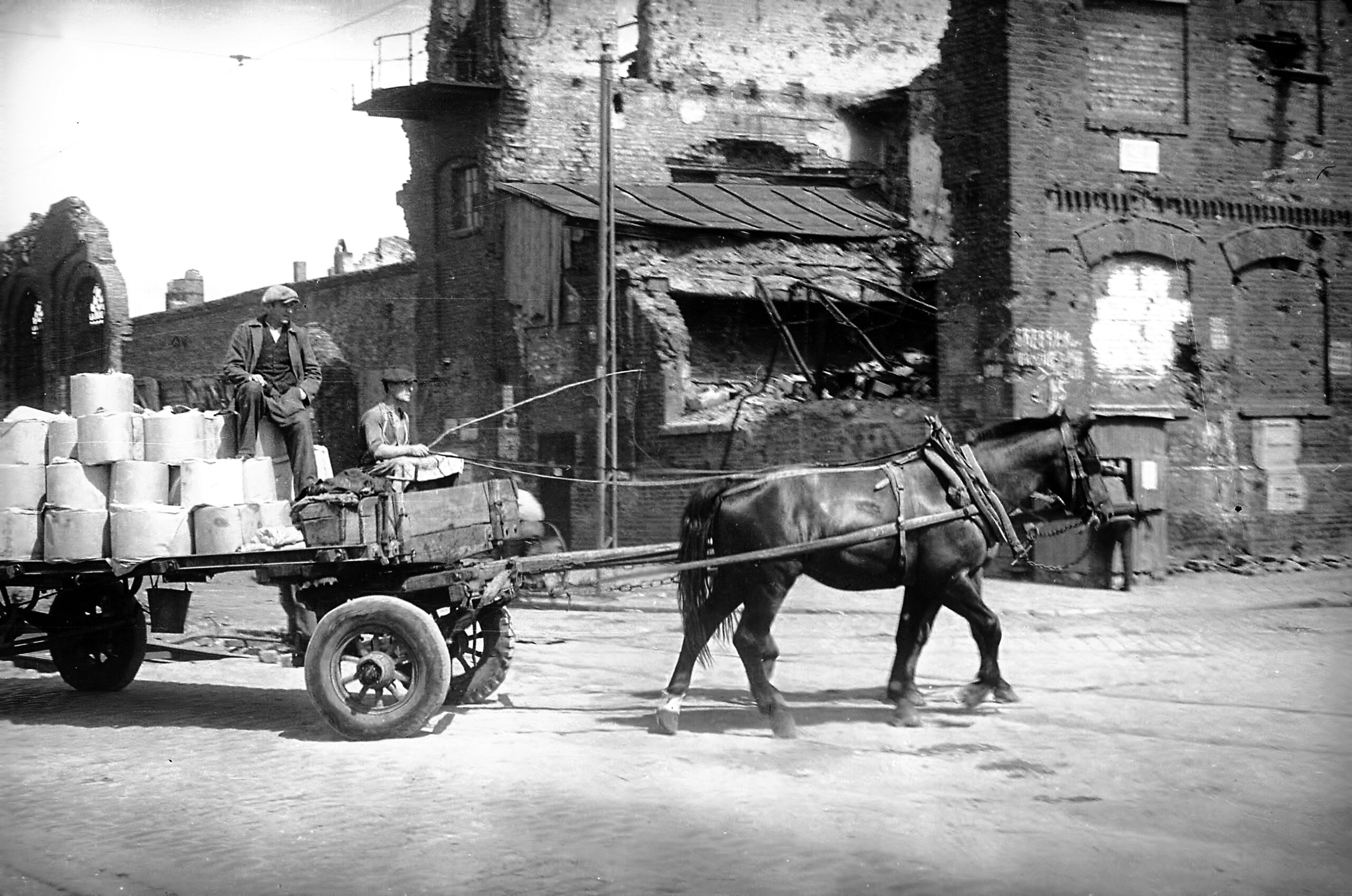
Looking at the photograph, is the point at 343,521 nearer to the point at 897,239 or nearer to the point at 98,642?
the point at 98,642

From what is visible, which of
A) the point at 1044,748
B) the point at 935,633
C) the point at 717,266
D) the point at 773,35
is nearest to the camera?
the point at 1044,748

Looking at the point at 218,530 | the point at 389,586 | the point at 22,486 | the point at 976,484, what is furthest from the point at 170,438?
the point at 976,484

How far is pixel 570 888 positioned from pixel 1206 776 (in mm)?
3403

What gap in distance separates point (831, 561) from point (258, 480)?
11.6 feet

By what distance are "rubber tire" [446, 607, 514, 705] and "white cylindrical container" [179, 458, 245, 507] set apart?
169cm

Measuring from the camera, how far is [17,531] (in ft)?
24.7

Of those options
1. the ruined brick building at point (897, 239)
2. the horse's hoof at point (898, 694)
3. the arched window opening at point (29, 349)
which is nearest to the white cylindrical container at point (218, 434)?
the horse's hoof at point (898, 694)

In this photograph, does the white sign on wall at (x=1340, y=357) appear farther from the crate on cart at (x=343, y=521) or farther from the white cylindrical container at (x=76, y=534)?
the white cylindrical container at (x=76, y=534)

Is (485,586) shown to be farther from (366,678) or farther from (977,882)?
(977,882)

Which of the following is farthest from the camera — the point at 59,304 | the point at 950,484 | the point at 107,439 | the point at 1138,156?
the point at 59,304

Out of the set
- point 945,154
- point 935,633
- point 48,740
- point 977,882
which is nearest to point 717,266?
point 945,154

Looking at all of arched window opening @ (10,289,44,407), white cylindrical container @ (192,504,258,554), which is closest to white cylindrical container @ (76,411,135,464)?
white cylindrical container @ (192,504,258,554)

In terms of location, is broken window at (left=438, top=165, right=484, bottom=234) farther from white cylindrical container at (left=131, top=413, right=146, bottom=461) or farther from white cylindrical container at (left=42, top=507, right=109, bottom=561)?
white cylindrical container at (left=42, top=507, right=109, bottom=561)

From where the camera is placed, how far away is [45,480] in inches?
301
